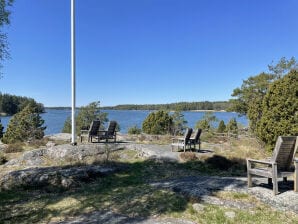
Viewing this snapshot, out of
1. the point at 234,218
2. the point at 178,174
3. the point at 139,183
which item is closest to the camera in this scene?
the point at 234,218

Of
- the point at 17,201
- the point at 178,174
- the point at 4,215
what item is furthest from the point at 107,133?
the point at 4,215

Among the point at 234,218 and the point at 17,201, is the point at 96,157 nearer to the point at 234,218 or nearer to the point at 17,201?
the point at 17,201

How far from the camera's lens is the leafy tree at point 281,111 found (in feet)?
38.1

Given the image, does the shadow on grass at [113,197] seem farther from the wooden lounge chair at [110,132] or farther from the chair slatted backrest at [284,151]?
the wooden lounge chair at [110,132]

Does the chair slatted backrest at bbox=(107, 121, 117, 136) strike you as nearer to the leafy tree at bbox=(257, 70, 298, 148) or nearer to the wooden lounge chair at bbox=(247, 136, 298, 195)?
the leafy tree at bbox=(257, 70, 298, 148)

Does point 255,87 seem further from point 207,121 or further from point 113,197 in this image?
point 113,197

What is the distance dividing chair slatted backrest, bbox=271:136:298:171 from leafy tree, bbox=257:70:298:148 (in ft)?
19.7

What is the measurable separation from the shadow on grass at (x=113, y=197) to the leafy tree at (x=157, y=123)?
65.0 feet

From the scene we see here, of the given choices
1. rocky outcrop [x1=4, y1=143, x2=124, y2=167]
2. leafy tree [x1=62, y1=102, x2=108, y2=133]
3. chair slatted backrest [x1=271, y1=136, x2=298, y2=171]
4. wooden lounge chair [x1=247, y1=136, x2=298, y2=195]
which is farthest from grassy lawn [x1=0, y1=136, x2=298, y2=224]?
leafy tree [x1=62, y1=102, x2=108, y2=133]

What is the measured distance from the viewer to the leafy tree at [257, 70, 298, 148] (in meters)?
11.6

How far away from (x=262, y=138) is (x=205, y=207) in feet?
28.1

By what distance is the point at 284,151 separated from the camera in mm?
5961

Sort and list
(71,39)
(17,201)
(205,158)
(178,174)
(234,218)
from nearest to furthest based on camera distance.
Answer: (234,218)
(17,201)
(178,174)
(205,158)
(71,39)

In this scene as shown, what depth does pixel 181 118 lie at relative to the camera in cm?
3919
